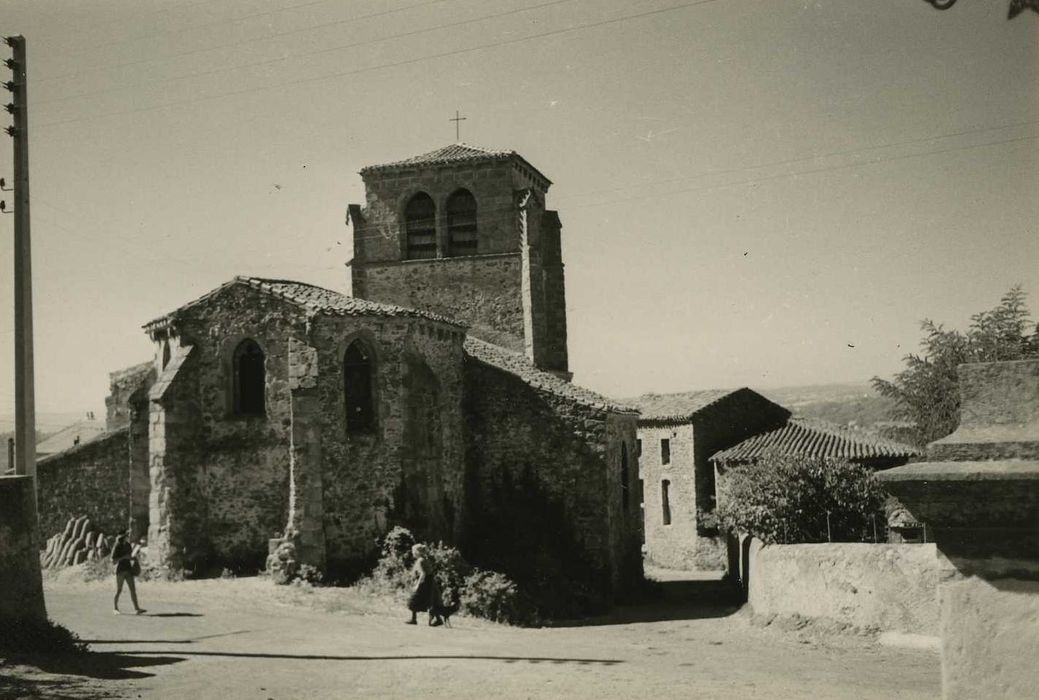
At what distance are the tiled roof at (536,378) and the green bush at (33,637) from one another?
13.5m

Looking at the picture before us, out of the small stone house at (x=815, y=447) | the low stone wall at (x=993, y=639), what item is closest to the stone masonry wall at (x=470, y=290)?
the small stone house at (x=815, y=447)

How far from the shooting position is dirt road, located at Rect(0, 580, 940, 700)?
10617 millimetres

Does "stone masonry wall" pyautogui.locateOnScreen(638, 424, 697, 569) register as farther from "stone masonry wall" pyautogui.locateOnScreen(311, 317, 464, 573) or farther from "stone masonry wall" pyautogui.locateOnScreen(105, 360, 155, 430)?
"stone masonry wall" pyautogui.locateOnScreen(105, 360, 155, 430)

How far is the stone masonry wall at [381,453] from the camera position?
19312 millimetres

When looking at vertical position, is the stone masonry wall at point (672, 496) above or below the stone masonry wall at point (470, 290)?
below

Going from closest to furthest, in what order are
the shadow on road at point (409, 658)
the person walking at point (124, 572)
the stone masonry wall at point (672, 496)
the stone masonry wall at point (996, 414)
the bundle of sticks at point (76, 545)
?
the stone masonry wall at point (996, 414) → the shadow on road at point (409, 658) → the person walking at point (124, 572) → the bundle of sticks at point (76, 545) → the stone masonry wall at point (672, 496)

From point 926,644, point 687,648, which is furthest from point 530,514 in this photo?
point 926,644

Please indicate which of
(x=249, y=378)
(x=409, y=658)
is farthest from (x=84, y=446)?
(x=409, y=658)

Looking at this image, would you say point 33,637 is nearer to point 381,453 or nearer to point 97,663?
point 97,663

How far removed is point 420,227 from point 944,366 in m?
24.8

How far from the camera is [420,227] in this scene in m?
31.5

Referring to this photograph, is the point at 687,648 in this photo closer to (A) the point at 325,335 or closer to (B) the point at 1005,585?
(A) the point at 325,335

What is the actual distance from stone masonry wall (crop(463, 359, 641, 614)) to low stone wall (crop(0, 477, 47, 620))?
11905 mm

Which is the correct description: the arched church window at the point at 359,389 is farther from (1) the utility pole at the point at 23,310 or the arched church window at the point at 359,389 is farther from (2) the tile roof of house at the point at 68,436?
(2) the tile roof of house at the point at 68,436
